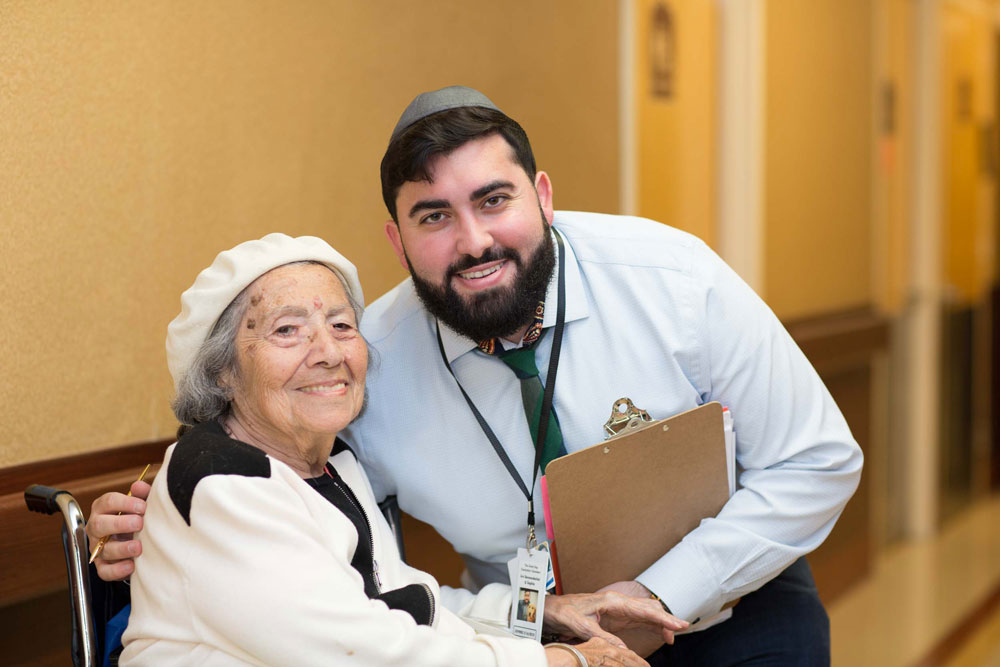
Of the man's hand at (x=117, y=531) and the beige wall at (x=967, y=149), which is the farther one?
the beige wall at (x=967, y=149)

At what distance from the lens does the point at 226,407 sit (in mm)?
1716

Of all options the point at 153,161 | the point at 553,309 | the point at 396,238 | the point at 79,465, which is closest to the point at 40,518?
the point at 79,465

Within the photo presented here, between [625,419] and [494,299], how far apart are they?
0.36 m

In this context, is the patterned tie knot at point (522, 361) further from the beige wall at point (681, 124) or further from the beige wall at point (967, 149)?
the beige wall at point (967, 149)

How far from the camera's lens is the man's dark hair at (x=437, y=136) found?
1.87 meters

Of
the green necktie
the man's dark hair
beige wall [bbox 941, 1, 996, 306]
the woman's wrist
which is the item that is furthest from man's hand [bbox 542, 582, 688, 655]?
beige wall [bbox 941, 1, 996, 306]

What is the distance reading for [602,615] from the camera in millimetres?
1882

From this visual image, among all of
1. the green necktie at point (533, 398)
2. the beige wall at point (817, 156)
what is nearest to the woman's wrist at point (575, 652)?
the green necktie at point (533, 398)

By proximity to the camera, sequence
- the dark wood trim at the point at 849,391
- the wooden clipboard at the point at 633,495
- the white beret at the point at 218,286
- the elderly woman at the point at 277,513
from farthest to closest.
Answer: the dark wood trim at the point at 849,391, the wooden clipboard at the point at 633,495, the white beret at the point at 218,286, the elderly woman at the point at 277,513

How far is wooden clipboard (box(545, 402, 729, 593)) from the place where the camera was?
5.97ft

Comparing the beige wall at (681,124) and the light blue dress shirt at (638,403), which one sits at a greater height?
the beige wall at (681,124)

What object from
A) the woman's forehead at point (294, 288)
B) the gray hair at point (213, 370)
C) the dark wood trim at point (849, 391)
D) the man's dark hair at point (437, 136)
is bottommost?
the dark wood trim at point (849, 391)

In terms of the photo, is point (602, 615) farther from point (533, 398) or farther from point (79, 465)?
point (79, 465)

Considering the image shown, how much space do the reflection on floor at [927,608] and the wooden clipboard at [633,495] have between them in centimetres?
240
